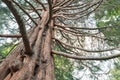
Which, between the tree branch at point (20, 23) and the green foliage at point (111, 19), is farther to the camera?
the green foliage at point (111, 19)

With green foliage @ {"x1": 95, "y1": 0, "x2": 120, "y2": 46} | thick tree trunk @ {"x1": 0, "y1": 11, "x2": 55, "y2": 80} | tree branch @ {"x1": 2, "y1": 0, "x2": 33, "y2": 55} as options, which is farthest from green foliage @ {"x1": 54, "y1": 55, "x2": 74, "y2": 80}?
tree branch @ {"x1": 2, "y1": 0, "x2": 33, "y2": 55}

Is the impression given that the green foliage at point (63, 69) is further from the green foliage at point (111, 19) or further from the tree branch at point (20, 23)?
the tree branch at point (20, 23)

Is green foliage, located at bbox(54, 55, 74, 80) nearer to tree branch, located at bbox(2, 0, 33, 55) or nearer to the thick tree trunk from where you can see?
the thick tree trunk

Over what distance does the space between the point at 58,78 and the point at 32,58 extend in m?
2.20

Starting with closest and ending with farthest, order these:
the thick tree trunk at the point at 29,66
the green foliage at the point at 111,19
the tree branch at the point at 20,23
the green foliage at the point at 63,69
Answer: the tree branch at the point at 20,23 < the thick tree trunk at the point at 29,66 < the green foliage at the point at 111,19 < the green foliage at the point at 63,69

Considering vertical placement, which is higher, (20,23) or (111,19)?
(20,23)

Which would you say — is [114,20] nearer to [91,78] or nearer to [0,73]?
[91,78]

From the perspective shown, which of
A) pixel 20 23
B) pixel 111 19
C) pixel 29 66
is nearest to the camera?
pixel 20 23

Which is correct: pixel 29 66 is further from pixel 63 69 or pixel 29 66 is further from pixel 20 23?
pixel 63 69

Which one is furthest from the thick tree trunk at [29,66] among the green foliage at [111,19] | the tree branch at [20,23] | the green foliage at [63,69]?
the green foliage at [63,69]

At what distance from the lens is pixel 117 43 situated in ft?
11.3

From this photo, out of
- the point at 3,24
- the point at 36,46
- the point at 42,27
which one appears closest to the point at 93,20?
the point at 3,24

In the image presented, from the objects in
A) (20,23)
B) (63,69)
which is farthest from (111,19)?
(20,23)

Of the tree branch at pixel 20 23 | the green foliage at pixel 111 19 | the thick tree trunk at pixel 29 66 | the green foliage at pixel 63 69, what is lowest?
the green foliage at pixel 63 69
